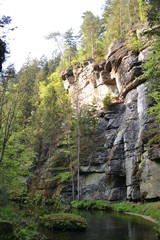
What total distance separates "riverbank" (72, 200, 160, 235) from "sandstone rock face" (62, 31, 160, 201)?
0.95 metres

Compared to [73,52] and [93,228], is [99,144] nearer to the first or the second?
[93,228]

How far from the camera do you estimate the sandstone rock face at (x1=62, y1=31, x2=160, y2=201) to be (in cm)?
2177

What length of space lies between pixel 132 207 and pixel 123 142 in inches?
325

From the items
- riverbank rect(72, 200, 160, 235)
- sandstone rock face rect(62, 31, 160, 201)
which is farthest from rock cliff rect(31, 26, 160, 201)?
riverbank rect(72, 200, 160, 235)

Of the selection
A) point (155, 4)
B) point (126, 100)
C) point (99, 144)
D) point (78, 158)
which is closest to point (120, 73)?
point (126, 100)

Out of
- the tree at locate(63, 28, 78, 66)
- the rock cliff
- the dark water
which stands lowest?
the dark water

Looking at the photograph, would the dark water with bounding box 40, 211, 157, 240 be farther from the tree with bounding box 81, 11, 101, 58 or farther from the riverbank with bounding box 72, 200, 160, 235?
the tree with bounding box 81, 11, 101, 58

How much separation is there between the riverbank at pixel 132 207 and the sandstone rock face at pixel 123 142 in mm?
955

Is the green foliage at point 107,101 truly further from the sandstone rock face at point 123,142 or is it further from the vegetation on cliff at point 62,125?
the sandstone rock face at point 123,142

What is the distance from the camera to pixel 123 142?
27.3 meters

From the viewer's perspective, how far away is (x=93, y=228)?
13.2 m

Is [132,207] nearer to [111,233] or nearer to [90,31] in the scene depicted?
[111,233]

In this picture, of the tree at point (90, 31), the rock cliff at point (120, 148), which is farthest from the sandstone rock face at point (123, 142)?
the tree at point (90, 31)

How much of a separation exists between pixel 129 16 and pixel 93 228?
36248mm
